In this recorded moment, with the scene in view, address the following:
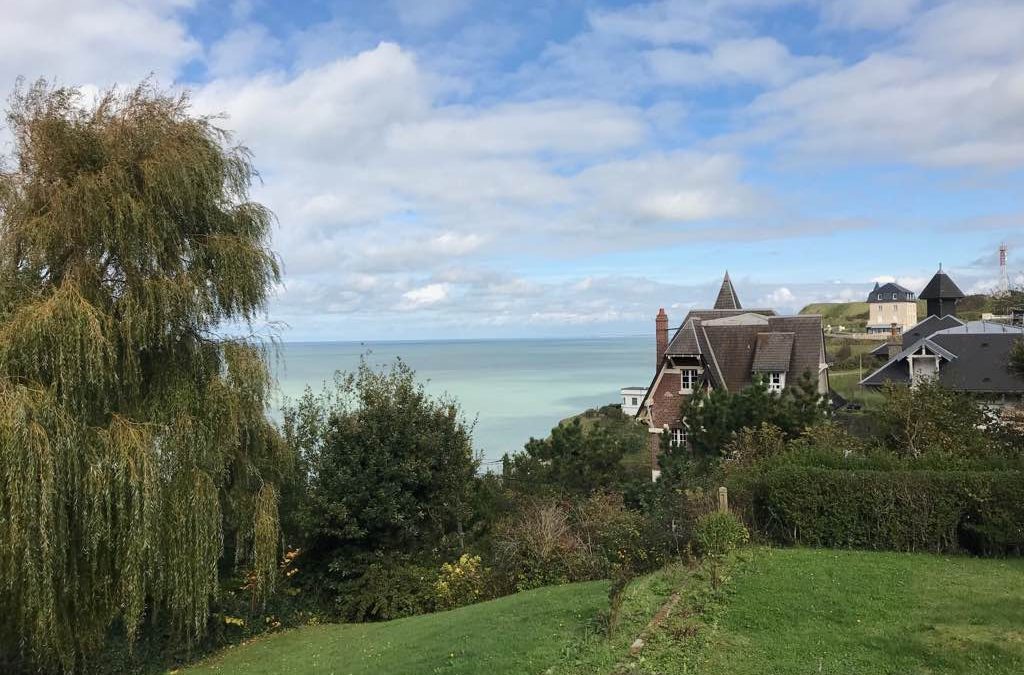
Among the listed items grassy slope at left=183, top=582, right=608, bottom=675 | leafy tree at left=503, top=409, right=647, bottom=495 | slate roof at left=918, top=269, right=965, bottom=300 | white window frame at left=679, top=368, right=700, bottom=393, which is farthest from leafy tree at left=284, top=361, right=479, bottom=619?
slate roof at left=918, top=269, right=965, bottom=300

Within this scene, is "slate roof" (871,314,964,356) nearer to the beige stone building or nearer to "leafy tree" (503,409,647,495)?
"leafy tree" (503,409,647,495)

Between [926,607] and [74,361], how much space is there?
10.8 m

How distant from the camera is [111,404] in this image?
925 cm

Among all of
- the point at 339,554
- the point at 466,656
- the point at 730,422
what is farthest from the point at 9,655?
the point at 730,422

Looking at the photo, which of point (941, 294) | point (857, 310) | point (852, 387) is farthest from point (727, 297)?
point (857, 310)

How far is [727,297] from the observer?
35625 mm

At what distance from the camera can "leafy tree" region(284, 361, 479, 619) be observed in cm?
1401

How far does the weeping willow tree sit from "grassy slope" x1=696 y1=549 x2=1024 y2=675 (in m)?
7.24

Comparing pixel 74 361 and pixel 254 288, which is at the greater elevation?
pixel 254 288

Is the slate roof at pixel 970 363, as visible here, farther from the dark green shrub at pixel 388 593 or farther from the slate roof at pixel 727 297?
the dark green shrub at pixel 388 593

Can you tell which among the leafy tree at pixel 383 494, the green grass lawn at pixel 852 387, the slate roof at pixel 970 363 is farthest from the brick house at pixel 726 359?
the leafy tree at pixel 383 494

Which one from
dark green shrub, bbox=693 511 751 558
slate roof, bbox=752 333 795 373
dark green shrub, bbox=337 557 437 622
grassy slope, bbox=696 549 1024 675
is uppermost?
slate roof, bbox=752 333 795 373

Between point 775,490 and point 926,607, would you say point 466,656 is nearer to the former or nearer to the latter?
point 926,607

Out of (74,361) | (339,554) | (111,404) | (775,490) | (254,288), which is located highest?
(254,288)
